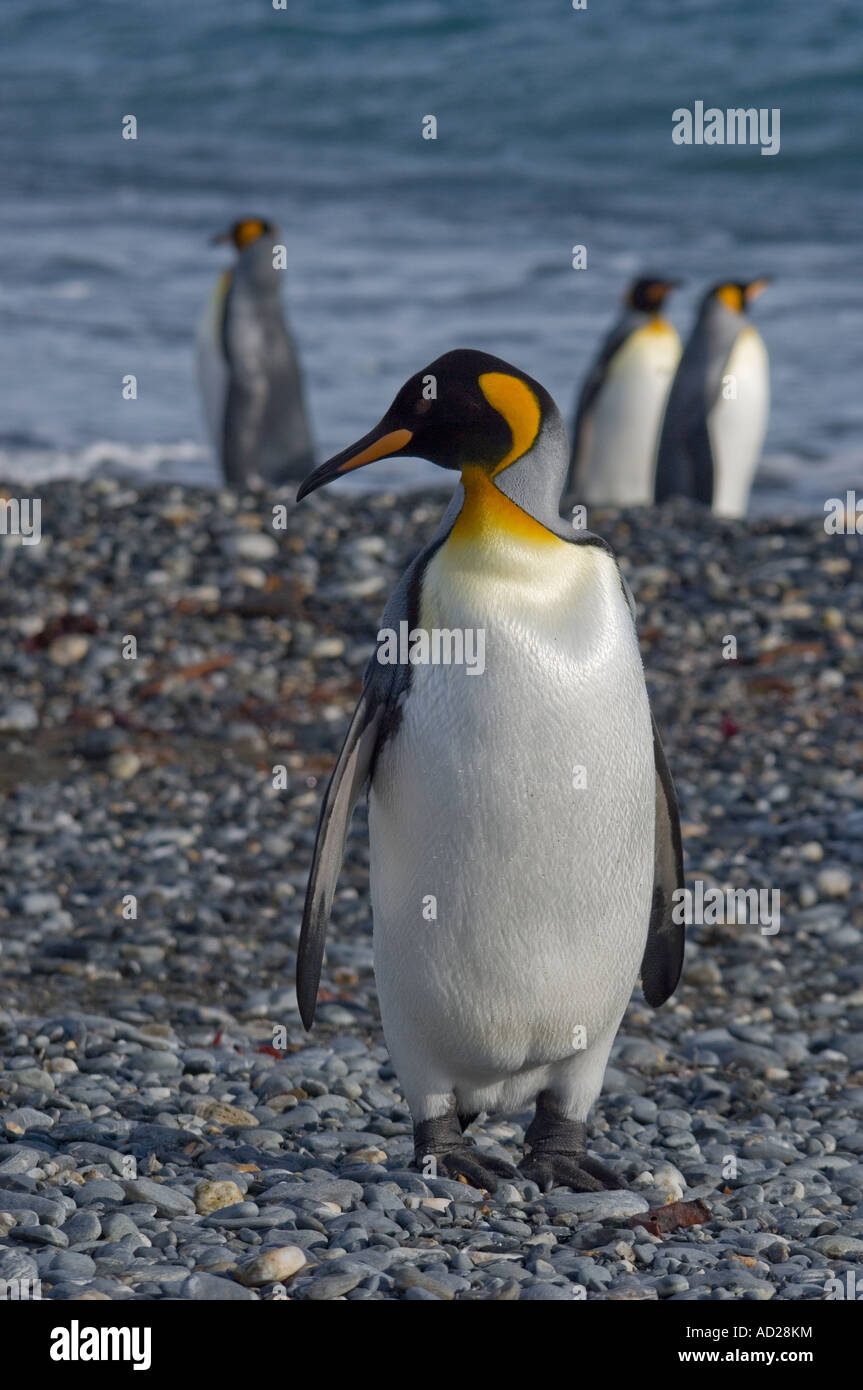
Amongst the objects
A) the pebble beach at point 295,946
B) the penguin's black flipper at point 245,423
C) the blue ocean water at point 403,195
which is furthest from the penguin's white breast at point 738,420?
the penguin's black flipper at point 245,423

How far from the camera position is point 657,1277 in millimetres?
2779

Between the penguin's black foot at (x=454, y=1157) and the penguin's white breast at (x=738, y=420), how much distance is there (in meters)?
8.46

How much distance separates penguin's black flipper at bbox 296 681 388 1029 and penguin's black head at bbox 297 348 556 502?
1.37 ft

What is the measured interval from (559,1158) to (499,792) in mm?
691

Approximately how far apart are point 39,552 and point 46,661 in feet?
3.51

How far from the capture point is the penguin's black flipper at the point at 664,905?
3693 mm

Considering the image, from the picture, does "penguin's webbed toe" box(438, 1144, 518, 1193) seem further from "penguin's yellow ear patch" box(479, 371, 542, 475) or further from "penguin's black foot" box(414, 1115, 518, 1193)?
"penguin's yellow ear patch" box(479, 371, 542, 475)

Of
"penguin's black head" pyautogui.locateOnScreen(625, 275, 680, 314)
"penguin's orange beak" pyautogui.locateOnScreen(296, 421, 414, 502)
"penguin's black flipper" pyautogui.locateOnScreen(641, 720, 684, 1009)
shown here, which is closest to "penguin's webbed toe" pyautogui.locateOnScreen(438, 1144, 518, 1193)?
"penguin's black flipper" pyautogui.locateOnScreen(641, 720, 684, 1009)

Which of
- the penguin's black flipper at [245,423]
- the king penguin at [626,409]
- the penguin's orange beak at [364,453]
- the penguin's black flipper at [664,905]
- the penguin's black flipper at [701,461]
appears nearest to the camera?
the penguin's orange beak at [364,453]

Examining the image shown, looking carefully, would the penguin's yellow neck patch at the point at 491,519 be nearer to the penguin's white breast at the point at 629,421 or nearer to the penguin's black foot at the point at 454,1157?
the penguin's black foot at the point at 454,1157

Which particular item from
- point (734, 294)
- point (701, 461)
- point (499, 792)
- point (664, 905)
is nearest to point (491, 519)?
point (499, 792)

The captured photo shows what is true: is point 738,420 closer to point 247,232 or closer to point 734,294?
point 734,294

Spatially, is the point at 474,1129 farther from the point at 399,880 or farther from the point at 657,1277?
the point at 657,1277
